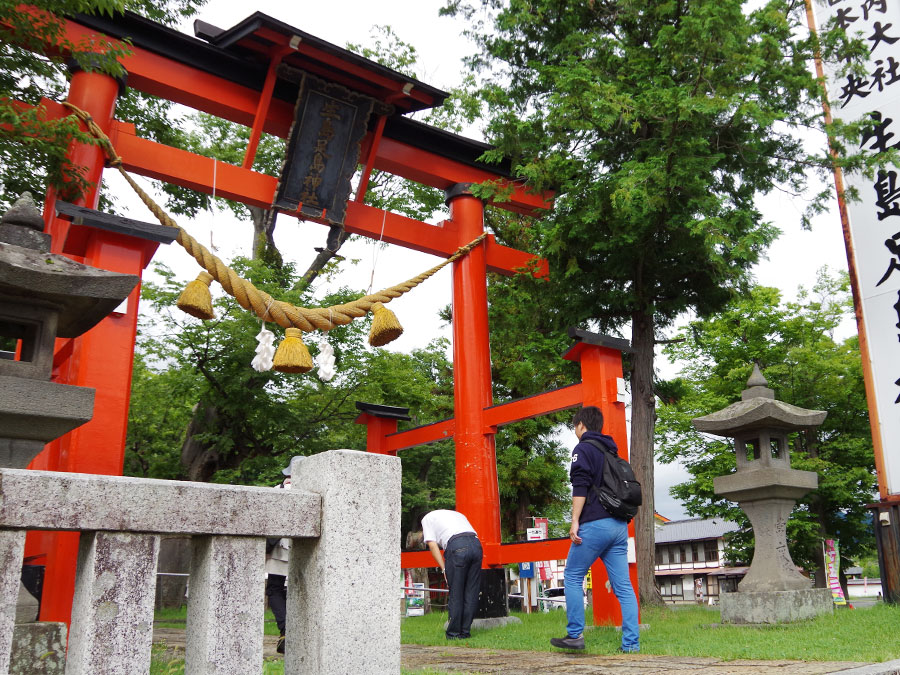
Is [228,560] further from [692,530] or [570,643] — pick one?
[692,530]

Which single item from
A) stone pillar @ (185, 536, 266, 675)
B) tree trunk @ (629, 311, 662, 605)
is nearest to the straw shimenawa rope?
tree trunk @ (629, 311, 662, 605)

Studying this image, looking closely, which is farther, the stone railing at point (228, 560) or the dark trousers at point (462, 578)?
the dark trousers at point (462, 578)

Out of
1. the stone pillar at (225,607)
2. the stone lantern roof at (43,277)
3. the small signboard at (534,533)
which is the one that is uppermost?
the stone lantern roof at (43,277)

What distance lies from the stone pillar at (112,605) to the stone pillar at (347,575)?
277 millimetres

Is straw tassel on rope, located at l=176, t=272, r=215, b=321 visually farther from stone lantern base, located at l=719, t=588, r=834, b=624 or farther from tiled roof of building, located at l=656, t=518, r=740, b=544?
tiled roof of building, located at l=656, t=518, r=740, b=544

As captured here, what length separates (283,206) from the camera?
9266 millimetres

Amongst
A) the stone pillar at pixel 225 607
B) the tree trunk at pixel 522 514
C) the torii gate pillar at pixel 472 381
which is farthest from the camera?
the tree trunk at pixel 522 514

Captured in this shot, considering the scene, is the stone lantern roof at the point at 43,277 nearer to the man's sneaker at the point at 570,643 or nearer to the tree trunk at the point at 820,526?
the man's sneaker at the point at 570,643

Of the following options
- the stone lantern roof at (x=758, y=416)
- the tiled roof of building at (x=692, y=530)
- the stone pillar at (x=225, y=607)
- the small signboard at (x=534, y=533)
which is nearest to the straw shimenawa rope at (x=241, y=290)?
the stone lantern roof at (x=758, y=416)

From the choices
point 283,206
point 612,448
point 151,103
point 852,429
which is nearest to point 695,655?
point 612,448

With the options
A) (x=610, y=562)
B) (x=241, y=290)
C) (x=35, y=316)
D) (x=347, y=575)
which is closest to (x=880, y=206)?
(x=610, y=562)

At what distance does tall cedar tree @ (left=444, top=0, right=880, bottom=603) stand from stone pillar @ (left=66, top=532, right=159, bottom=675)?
6.68m

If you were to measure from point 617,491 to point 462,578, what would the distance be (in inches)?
84.1

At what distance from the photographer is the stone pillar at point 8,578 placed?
1925 mm
